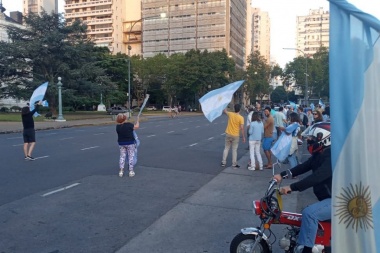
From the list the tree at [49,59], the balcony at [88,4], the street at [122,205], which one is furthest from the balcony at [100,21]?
the street at [122,205]

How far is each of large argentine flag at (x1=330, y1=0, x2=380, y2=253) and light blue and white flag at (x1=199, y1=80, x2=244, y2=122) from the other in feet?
21.0

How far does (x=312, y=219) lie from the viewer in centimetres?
400

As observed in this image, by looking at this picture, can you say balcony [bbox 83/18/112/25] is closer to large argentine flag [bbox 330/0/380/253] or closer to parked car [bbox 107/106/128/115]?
parked car [bbox 107/106/128/115]

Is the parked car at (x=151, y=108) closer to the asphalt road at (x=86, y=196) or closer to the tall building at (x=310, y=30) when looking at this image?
the asphalt road at (x=86, y=196)

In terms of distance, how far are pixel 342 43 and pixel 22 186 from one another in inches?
306

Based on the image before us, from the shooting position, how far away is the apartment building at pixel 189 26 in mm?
98500

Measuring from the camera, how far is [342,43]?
9.12ft

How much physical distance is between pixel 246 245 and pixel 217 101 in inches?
210

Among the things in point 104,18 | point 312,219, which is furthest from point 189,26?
point 312,219

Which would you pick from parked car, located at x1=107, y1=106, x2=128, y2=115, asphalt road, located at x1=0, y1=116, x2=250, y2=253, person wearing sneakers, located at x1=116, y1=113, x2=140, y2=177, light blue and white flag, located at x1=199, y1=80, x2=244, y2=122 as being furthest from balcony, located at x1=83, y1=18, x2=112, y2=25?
light blue and white flag, located at x1=199, y1=80, x2=244, y2=122

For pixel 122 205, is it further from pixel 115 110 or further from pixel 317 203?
pixel 115 110

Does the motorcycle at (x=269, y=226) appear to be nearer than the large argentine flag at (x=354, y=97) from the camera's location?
No

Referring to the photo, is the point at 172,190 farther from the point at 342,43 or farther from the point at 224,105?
the point at 342,43

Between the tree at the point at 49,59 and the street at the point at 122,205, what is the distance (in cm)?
3472
